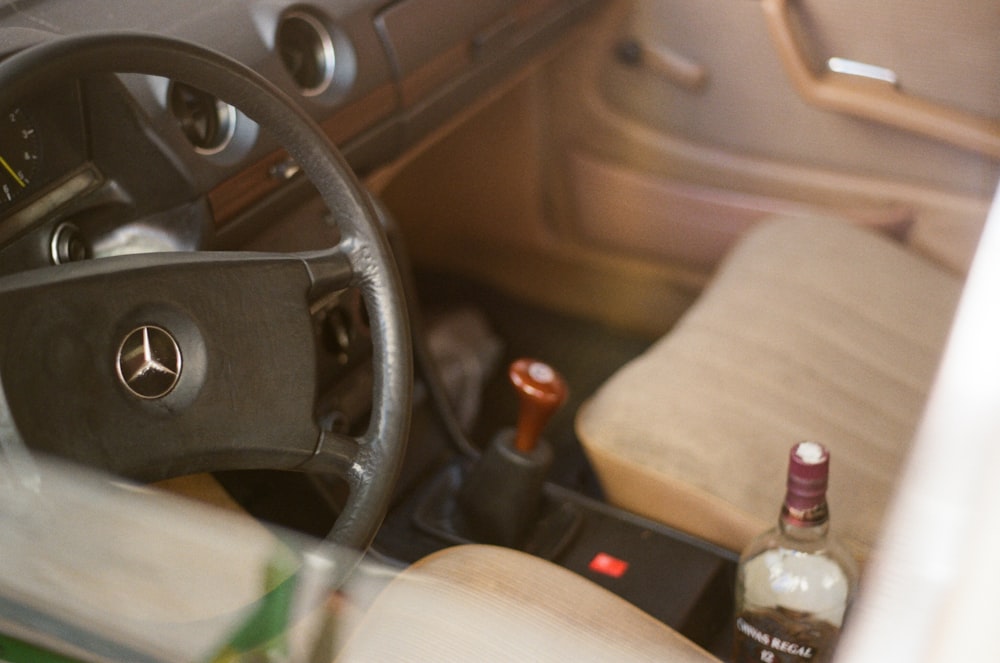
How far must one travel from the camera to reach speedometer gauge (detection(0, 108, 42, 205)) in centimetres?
98

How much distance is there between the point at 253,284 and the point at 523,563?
340 mm

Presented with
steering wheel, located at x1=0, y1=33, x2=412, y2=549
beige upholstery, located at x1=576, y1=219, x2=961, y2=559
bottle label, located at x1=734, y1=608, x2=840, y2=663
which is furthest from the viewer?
beige upholstery, located at x1=576, y1=219, x2=961, y2=559

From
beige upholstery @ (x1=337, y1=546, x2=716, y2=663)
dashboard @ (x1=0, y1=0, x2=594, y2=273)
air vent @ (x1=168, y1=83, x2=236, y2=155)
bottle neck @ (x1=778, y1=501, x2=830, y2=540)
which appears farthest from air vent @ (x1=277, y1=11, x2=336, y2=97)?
bottle neck @ (x1=778, y1=501, x2=830, y2=540)

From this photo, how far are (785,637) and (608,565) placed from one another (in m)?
0.26

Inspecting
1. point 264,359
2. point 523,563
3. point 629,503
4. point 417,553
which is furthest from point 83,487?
point 629,503

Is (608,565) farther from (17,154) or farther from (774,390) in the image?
(17,154)

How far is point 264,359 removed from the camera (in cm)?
97

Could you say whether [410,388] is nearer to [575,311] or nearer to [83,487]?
[83,487]

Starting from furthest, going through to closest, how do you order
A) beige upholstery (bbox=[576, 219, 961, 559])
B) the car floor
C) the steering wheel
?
the car floor
beige upholstery (bbox=[576, 219, 961, 559])
the steering wheel

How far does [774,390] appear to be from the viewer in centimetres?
137

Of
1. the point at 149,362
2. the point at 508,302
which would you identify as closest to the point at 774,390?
the point at 149,362

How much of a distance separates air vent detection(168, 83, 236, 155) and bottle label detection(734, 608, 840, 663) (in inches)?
27.5

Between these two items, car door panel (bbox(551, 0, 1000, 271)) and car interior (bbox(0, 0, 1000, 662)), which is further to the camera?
car door panel (bbox(551, 0, 1000, 271))

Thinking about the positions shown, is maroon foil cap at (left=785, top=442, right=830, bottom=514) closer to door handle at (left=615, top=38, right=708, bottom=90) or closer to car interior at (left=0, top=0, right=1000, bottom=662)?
car interior at (left=0, top=0, right=1000, bottom=662)
